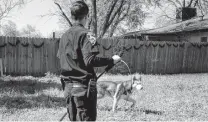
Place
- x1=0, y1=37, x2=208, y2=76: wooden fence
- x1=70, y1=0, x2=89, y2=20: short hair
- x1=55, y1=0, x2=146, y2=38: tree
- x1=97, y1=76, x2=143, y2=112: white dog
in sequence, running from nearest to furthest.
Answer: x1=70, y1=0, x2=89, y2=20: short hair < x1=97, y1=76, x2=143, y2=112: white dog < x1=0, y1=37, x2=208, y2=76: wooden fence < x1=55, y1=0, x2=146, y2=38: tree

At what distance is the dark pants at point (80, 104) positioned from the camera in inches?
130

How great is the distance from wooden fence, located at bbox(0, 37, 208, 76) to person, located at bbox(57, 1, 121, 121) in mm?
12449

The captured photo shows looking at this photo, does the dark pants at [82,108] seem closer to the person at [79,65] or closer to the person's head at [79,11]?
the person at [79,65]

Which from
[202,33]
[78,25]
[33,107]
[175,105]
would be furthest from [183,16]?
[78,25]

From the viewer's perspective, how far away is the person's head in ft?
10.8

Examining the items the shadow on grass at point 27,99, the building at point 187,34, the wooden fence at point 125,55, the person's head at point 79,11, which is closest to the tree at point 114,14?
the building at point 187,34

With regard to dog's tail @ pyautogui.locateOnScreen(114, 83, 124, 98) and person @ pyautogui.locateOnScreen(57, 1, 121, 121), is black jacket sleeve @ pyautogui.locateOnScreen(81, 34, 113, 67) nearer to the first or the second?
person @ pyautogui.locateOnScreen(57, 1, 121, 121)

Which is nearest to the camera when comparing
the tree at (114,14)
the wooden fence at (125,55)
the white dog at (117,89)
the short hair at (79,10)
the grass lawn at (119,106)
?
the short hair at (79,10)

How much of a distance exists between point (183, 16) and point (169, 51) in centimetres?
1458

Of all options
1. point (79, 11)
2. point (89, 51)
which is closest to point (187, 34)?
point (79, 11)

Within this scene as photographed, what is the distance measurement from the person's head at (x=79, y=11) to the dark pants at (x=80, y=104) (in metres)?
0.83

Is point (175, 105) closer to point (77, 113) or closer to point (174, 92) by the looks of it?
point (174, 92)

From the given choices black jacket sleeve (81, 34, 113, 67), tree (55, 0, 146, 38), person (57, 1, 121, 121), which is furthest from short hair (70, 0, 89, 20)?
tree (55, 0, 146, 38)

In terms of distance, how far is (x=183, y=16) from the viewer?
3191 centimetres
